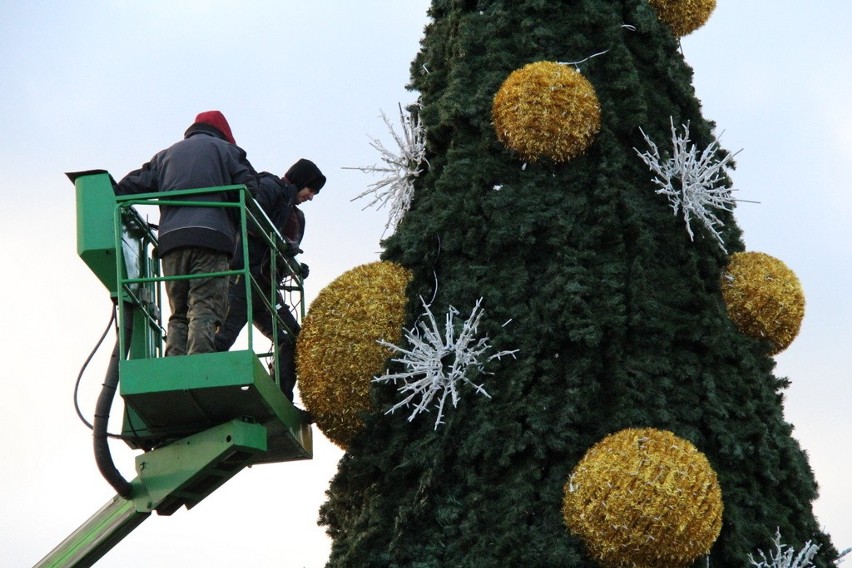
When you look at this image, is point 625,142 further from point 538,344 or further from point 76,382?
point 76,382

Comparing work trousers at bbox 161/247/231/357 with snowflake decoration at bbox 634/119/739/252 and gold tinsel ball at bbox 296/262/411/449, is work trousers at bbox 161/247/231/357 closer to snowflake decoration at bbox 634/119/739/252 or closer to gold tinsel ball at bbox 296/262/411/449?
gold tinsel ball at bbox 296/262/411/449

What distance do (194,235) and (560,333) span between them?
2.35 m

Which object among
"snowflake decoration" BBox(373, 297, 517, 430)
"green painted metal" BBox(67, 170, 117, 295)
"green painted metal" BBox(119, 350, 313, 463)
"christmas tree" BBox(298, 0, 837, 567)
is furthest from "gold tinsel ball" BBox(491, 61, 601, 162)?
"green painted metal" BBox(67, 170, 117, 295)

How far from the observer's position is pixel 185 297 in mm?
10625

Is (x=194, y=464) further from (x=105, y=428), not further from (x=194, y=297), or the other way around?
(x=194, y=297)

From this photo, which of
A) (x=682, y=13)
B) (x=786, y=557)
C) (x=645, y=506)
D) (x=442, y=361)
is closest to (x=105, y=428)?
(x=442, y=361)

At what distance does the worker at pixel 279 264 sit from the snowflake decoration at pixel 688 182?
8.10ft

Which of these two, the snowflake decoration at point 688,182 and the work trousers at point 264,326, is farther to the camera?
the work trousers at point 264,326

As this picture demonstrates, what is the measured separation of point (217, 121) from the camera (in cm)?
1134

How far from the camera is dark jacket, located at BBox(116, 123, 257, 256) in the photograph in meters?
10.5

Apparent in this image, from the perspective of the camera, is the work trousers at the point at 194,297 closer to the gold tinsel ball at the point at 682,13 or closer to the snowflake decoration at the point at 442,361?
the snowflake decoration at the point at 442,361

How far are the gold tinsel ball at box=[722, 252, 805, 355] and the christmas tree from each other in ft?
0.04

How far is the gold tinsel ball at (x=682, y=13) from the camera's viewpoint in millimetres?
11625

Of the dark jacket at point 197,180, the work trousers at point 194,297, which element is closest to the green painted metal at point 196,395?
the work trousers at point 194,297
